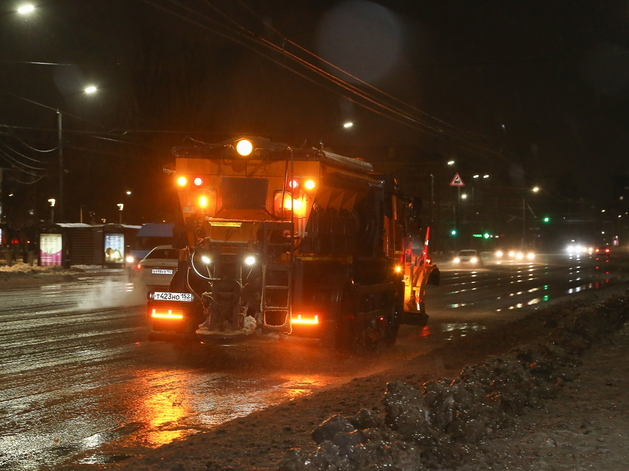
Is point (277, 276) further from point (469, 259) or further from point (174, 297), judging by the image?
point (469, 259)

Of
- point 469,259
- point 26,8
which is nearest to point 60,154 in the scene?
point 26,8

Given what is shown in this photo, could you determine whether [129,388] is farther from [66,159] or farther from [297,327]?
[66,159]

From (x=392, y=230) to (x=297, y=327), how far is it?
12.3ft

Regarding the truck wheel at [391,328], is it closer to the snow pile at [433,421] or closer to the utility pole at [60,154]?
the snow pile at [433,421]

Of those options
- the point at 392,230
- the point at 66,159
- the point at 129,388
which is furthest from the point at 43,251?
the point at 129,388

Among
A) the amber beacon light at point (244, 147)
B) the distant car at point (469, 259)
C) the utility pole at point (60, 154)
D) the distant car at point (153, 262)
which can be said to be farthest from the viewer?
the distant car at point (469, 259)

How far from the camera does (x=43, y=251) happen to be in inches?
1454

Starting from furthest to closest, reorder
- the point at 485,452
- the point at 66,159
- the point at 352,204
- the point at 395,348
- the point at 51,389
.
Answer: the point at 66,159 → the point at 395,348 → the point at 352,204 → the point at 51,389 → the point at 485,452

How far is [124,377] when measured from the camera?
9.48 metres

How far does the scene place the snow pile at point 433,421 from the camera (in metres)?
5.12

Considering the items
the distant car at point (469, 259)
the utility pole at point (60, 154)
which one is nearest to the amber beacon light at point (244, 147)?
the utility pole at point (60, 154)

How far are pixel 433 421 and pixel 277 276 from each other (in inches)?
173

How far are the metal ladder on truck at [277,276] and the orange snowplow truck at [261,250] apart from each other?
0.01 meters

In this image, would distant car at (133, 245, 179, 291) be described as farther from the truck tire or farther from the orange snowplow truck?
the orange snowplow truck
